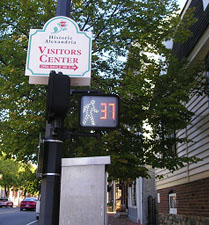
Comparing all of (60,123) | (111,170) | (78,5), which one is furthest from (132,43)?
(60,123)

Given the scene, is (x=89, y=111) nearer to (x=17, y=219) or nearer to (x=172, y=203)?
(x=172, y=203)

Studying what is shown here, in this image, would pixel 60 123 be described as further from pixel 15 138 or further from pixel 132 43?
pixel 132 43

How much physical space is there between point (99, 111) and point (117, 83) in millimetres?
4939

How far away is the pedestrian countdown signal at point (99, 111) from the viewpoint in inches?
141

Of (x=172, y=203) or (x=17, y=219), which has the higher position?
(x=172, y=203)

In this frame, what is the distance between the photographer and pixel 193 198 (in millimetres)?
9344

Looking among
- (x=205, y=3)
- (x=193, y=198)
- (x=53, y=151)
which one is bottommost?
(x=193, y=198)

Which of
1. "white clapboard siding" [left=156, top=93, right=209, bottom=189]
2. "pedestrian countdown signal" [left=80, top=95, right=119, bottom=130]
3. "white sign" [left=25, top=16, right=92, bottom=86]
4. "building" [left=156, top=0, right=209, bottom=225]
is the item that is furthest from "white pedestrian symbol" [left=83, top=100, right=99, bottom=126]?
"building" [left=156, top=0, right=209, bottom=225]

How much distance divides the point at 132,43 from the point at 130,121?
104 inches

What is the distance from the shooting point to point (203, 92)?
354 inches

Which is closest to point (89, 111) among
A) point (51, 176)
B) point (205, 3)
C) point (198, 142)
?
point (51, 176)

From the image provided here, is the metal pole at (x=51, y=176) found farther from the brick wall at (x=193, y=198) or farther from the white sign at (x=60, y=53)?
the brick wall at (x=193, y=198)

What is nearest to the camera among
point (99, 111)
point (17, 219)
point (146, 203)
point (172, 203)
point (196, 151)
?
point (99, 111)

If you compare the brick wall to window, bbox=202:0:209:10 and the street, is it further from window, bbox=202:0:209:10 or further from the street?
the street
